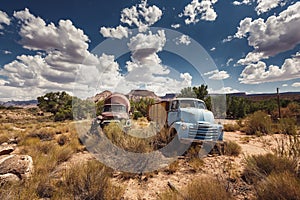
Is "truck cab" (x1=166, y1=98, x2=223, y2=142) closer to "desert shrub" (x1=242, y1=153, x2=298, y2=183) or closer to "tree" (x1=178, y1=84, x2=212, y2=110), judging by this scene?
"desert shrub" (x1=242, y1=153, x2=298, y2=183)

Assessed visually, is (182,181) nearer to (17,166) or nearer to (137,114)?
(17,166)

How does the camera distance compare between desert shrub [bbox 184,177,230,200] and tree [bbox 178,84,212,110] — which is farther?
tree [bbox 178,84,212,110]

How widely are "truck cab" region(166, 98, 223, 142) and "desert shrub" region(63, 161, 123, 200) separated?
394 cm

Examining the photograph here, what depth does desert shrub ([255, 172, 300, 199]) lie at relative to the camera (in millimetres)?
2633

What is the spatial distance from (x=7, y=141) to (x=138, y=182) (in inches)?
387

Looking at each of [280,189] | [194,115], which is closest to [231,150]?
[194,115]

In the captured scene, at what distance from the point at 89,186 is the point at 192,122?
211 inches

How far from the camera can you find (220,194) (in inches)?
112

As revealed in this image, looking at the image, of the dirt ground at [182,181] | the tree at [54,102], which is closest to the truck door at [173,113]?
the dirt ground at [182,181]

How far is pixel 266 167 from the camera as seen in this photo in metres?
4.32

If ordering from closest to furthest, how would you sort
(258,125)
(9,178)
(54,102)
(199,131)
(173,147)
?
(9,178), (199,131), (173,147), (258,125), (54,102)

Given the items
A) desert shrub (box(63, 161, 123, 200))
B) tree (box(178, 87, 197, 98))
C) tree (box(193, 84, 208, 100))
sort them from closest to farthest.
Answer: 1. desert shrub (box(63, 161, 123, 200))
2. tree (box(193, 84, 208, 100))
3. tree (box(178, 87, 197, 98))

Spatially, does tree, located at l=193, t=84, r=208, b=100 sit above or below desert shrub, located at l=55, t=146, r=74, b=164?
above

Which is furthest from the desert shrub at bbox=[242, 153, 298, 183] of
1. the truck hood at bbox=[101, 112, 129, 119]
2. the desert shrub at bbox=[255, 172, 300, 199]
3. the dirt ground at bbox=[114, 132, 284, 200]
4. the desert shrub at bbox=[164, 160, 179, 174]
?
the truck hood at bbox=[101, 112, 129, 119]
